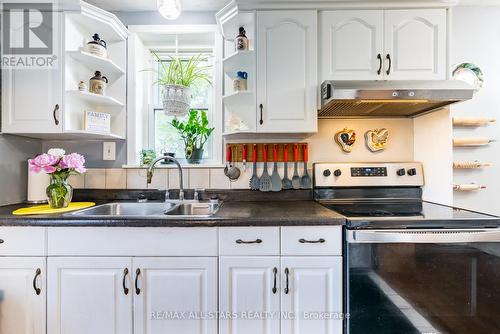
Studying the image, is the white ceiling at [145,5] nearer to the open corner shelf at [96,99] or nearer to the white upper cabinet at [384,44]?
the open corner shelf at [96,99]

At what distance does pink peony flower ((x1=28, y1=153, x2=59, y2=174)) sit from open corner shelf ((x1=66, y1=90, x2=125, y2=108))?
1.35 feet

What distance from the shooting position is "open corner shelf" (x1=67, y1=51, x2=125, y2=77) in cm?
158

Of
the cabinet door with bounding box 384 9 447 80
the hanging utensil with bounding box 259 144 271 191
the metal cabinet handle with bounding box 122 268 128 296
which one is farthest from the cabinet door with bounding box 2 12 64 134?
the cabinet door with bounding box 384 9 447 80

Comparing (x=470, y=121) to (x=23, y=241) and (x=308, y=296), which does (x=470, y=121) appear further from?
(x=23, y=241)

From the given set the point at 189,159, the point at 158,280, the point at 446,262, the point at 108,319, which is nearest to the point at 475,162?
the point at 446,262

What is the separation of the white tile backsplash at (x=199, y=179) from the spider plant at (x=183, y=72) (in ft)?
2.02

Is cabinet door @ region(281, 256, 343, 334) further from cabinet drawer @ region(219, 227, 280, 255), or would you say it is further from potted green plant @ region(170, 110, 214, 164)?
potted green plant @ region(170, 110, 214, 164)

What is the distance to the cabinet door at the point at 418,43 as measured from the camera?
155cm

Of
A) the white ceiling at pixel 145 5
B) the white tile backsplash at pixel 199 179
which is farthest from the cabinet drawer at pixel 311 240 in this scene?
the white ceiling at pixel 145 5

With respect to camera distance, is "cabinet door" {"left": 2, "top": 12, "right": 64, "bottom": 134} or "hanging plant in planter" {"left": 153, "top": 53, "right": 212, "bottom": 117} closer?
"cabinet door" {"left": 2, "top": 12, "right": 64, "bottom": 134}

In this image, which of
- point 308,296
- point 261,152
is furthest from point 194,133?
point 308,296

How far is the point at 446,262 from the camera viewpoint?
1.17 meters

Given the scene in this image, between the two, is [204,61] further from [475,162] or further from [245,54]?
[475,162]

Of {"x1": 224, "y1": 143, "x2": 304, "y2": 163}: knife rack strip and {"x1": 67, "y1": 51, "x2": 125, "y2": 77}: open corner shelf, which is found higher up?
{"x1": 67, "y1": 51, "x2": 125, "y2": 77}: open corner shelf
